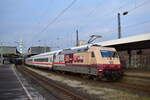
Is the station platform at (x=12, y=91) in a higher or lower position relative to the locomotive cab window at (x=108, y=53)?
lower

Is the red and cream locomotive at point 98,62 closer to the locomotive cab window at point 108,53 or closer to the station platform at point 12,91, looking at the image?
the locomotive cab window at point 108,53

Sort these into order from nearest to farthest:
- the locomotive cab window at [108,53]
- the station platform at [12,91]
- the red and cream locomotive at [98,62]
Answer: the station platform at [12,91]
the red and cream locomotive at [98,62]
the locomotive cab window at [108,53]

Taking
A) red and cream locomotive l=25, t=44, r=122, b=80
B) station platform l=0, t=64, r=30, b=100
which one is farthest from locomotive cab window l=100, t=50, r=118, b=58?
station platform l=0, t=64, r=30, b=100

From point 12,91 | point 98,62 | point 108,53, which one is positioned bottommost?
point 12,91

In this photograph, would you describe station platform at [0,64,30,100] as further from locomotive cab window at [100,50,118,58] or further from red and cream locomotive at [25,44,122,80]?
locomotive cab window at [100,50,118,58]

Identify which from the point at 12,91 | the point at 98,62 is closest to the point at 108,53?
the point at 98,62

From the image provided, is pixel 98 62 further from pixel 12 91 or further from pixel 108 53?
pixel 12 91

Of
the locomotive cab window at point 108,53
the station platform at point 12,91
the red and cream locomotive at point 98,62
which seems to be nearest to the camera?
the station platform at point 12,91

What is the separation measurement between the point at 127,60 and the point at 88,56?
46.3ft

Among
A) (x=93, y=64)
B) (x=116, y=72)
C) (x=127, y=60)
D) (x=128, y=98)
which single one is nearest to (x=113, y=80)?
(x=116, y=72)

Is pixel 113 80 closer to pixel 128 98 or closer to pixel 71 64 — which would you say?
pixel 71 64

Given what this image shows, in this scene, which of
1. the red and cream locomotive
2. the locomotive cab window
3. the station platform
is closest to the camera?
the station platform

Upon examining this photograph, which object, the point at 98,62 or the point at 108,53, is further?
the point at 108,53

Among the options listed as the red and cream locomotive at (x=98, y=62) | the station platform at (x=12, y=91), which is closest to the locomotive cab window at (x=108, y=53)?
the red and cream locomotive at (x=98, y=62)
